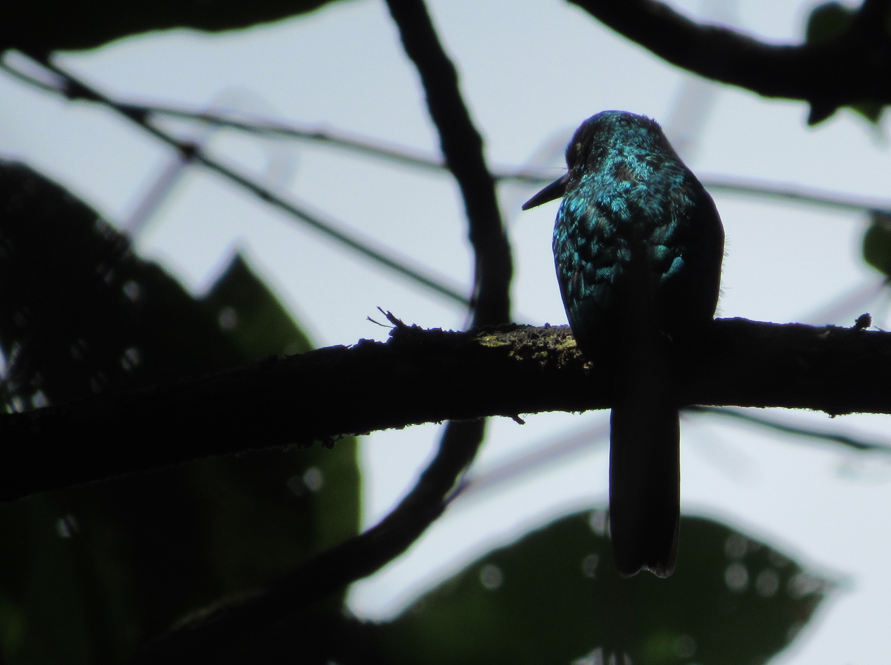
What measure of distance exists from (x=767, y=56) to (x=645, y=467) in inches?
78.8

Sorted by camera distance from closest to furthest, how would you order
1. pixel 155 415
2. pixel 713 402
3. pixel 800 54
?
pixel 155 415, pixel 713 402, pixel 800 54

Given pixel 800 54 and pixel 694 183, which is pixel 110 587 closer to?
pixel 694 183

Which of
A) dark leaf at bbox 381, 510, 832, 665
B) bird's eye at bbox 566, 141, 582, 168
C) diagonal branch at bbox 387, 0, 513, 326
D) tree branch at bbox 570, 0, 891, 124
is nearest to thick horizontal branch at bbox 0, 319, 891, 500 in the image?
dark leaf at bbox 381, 510, 832, 665

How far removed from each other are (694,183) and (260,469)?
206 cm

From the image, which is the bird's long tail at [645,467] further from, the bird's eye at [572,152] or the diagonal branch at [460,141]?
the bird's eye at [572,152]

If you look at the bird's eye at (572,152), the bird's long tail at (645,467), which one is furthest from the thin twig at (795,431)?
the bird's eye at (572,152)

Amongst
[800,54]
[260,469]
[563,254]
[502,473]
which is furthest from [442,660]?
[800,54]

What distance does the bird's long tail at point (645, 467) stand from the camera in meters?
2.53

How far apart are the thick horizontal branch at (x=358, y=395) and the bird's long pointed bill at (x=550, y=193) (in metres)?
1.73

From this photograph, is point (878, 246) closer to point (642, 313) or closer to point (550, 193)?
point (550, 193)

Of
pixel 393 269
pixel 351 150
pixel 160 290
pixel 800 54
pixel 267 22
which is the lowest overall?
pixel 160 290

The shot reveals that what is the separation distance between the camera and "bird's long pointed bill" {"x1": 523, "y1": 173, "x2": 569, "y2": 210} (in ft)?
13.3

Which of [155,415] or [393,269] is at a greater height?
[393,269]

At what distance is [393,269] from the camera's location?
3277 mm
